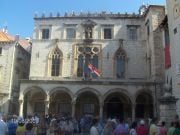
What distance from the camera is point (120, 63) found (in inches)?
1321

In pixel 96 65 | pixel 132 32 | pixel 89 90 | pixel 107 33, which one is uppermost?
pixel 132 32

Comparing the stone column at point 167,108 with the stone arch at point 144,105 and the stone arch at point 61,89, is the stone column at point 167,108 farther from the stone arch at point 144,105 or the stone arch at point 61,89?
the stone arch at point 61,89

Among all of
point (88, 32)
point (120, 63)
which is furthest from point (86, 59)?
point (120, 63)

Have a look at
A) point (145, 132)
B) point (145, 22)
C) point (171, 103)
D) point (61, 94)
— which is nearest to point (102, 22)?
point (145, 22)

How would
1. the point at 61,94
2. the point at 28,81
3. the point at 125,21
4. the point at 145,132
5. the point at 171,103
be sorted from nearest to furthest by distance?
1. the point at 145,132
2. the point at 171,103
3. the point at 28,81
4. the point at 61,94
5. the point at 125,21

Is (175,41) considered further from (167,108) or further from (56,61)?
(56,61)

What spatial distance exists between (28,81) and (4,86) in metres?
4.46

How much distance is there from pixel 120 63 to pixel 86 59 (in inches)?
143

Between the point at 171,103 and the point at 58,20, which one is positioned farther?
the point at 58,20

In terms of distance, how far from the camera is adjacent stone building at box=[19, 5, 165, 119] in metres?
29.9

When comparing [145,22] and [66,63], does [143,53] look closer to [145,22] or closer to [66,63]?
[145,22]

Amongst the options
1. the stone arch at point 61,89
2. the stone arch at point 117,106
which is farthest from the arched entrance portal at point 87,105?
the stone arch at point 61,89

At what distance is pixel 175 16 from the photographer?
81.6 feet

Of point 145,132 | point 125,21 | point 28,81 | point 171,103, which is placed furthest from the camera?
point 125,21
